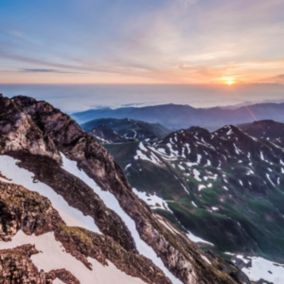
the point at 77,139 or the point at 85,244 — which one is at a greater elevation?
the point at 77,139

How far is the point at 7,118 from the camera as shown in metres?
63.2

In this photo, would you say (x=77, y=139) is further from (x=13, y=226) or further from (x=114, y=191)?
(x=13, y=226)

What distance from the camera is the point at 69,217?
50812 mm

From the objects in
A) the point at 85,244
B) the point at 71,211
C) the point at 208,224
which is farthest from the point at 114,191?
the point at 208,224

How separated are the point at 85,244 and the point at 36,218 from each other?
6.79 metres

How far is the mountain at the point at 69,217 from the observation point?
37.0m

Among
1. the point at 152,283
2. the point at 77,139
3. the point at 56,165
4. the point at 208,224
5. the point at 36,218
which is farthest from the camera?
the point at 208,224

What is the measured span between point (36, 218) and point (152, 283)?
19.3 m

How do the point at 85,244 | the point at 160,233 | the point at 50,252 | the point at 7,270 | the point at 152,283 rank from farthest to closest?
the point at 160,233, the point at 152,283, the point at 85,244, the point at 50,252, the point at 7,270

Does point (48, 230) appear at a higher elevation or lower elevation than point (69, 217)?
higher

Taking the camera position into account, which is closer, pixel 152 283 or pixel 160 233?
pixel 152 283

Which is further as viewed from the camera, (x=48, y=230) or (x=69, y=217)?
(x=69, y=217)

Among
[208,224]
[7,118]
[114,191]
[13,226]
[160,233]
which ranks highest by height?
[7,118]

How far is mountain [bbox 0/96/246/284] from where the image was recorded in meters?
37.0
